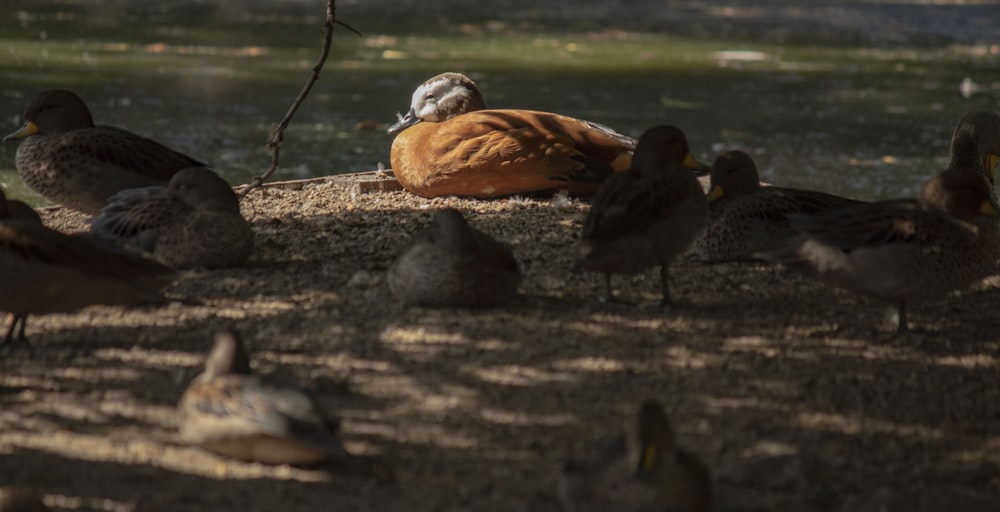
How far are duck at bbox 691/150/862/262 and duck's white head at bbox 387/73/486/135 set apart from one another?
87.1 inches

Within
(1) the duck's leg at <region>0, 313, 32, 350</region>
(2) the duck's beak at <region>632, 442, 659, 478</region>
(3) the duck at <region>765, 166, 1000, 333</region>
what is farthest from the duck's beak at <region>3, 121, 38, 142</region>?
(2) the duck's beak at <region>632, 442, 659, 478</region>

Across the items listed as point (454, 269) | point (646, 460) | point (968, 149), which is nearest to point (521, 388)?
point (454, 269)

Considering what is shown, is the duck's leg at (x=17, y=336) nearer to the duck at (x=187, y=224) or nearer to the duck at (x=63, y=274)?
the duck at (x=63, y=274)

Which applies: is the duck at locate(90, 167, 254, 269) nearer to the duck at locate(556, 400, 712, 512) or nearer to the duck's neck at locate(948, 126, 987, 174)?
the duck at locate(556, 400, 712, 512)

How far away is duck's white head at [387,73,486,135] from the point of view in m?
8.23

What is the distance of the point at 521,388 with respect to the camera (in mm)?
4605

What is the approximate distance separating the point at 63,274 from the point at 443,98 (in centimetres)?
378

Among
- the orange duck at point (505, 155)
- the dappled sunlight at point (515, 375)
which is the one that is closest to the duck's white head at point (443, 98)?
the orange duck at point (505, 155)

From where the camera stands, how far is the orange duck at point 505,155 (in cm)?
750

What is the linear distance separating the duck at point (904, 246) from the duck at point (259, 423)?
7.45 ft

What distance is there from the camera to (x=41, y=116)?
22.9ft

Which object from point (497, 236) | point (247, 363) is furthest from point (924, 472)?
point (497, 236)

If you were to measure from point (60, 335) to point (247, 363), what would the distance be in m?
1.32

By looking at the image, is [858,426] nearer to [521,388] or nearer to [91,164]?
[521,388]
